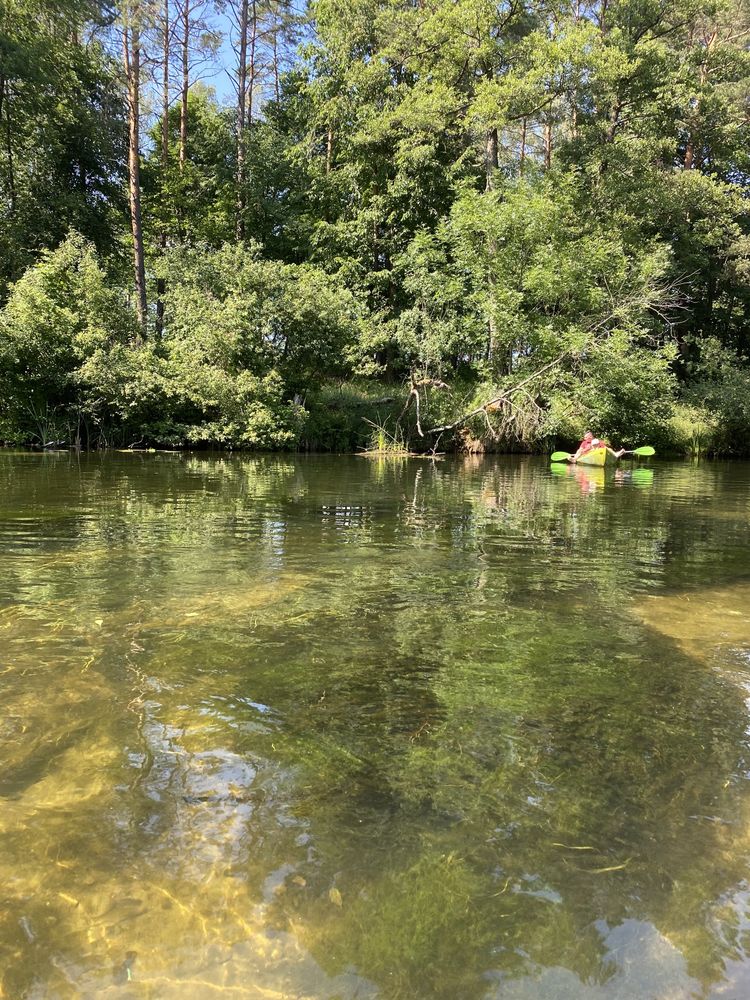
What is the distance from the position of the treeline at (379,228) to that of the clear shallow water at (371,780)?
17564 mm

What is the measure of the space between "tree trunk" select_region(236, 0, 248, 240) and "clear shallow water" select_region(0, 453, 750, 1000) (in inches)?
1202

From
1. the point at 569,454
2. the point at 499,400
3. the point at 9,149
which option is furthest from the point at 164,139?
the point at 569,454

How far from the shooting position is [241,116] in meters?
33.0

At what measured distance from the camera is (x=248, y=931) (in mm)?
1987

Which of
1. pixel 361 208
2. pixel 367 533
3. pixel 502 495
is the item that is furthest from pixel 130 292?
pixel 367 533

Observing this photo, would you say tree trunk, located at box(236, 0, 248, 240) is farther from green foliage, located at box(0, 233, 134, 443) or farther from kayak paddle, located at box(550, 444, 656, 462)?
kayak paddle, located at box(550, 444, 656, 462)

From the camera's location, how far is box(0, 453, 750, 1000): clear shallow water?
1.91 metres

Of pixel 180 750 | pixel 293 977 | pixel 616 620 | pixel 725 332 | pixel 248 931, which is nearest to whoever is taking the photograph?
pixel 293 977

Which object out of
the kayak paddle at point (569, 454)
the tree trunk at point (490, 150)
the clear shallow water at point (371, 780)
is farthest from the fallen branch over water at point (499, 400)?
the clear shallow water at point (371, 780)

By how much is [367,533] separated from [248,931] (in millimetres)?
6389

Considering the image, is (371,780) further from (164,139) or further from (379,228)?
(164,139)

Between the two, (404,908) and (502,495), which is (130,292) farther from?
(404,908)

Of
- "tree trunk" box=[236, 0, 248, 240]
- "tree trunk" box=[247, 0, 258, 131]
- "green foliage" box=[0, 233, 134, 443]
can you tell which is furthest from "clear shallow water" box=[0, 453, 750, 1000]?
"tree trunk" box=[247, 0, 258, 131]

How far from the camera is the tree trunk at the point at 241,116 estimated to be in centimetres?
3238
